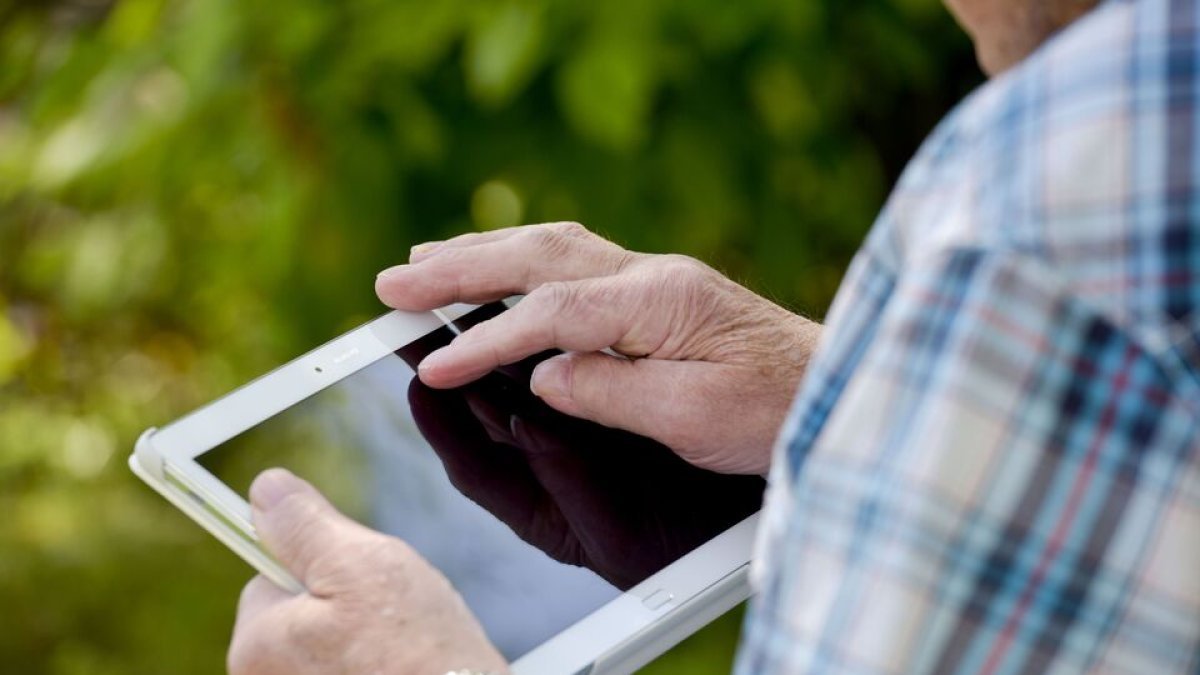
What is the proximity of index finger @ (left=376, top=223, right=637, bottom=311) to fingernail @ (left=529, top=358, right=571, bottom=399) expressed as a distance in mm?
103

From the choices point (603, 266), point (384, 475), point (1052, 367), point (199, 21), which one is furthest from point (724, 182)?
point (1052, 367)

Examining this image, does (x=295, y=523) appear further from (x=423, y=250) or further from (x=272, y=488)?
(x=423, y=250)

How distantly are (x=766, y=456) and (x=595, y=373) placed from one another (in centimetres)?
14

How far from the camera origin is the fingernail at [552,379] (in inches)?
51.8

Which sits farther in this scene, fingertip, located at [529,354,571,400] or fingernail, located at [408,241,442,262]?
fingernail, located at [408,241,442,262]

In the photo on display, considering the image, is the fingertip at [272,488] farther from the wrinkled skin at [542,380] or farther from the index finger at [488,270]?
the index finger at [488,270]

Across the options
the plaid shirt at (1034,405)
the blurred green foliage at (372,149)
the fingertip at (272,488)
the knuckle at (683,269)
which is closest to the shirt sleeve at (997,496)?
the plaid shirt at (1034,405)

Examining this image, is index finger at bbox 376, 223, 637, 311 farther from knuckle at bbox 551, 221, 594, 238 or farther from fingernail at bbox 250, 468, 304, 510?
fingernail at bbox 250, 468, 304, 510

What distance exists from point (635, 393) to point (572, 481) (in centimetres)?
9

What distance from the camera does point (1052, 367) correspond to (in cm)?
68

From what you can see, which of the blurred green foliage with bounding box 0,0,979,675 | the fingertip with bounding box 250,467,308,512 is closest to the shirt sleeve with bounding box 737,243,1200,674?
the fingertip with bounding box 250,467,308,512

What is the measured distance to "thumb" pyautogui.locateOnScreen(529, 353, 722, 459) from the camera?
1316 millimetres

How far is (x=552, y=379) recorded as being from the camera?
4.32 feet

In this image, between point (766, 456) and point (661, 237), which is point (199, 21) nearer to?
point (661, 237)
